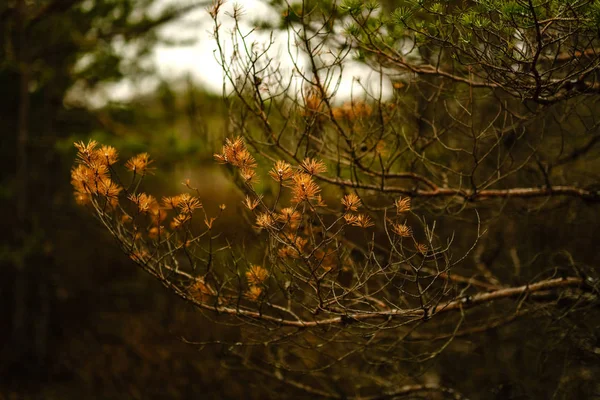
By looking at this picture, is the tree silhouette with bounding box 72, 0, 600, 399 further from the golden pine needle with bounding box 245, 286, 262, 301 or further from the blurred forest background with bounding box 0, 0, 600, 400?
the blurred forest background with bounding box 0, 0, 600, 400

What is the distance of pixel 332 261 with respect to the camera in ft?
8.52

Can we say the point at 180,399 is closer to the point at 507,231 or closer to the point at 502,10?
the point at 507,231

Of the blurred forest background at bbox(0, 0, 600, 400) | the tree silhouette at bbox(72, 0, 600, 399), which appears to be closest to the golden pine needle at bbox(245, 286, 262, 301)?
the tree silhouette at bbox(72, 0, 600, 399)

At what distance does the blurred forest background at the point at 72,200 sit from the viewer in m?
6.32

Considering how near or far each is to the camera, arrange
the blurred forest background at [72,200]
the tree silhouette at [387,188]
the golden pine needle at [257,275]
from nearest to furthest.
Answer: the tree silhouette at [387,188] < the golden pine needle at [257,275] < the blurred forest background at [72,200]

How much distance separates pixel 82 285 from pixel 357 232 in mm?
5076

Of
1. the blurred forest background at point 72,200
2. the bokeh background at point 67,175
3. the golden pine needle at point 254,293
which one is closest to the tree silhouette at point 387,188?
the golden pine needle at point 254,293

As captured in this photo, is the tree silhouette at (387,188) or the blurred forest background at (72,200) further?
the blurred forest background at (72,200)

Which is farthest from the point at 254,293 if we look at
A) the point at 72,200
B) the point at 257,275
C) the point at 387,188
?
the point at 72,200

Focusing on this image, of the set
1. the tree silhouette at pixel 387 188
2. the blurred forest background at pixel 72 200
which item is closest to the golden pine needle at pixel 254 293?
the tree silhouette at pixel 387 188

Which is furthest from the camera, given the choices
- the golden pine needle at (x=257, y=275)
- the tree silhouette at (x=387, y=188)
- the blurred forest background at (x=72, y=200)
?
the blurred forest background at (x=72, y=200)

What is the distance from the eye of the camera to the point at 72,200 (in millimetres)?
8578

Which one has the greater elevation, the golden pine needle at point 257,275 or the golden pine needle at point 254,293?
the golden pine needle at point 257,275

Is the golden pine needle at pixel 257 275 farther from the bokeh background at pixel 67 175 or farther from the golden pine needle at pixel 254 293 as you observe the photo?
the bokeh background at pixel 67 175
